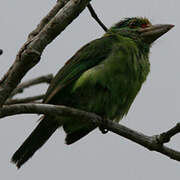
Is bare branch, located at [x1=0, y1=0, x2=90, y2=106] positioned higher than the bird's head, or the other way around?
bare branch, located at [x1=0, y1=0, x2=90, y2=106]

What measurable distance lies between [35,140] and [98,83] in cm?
92

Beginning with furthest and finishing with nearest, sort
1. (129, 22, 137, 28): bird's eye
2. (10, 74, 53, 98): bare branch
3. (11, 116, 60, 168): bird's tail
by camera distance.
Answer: (10, 74, 53, 98): bare branch < (129, 22, 137, 28): bird's eye < (11, 116, 60, 168): bird's tail

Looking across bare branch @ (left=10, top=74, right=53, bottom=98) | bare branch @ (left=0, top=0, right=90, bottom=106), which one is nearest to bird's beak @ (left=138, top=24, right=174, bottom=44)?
bare branch @ (left=10, top=74, right=53, bottom=98)

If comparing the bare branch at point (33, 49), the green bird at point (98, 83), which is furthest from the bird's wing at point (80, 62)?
the bare branch at point (33, 49)

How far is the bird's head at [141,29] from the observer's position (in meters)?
4.36

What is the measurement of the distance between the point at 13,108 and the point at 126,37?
208 cm

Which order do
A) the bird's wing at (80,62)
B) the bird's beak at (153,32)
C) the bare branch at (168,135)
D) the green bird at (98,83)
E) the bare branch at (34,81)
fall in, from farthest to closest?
the bare branch at (34,81)
the bird's beak at (153,32)
the bird's wing at (80,62)
the green bird at (98,83)
the bare branch at (168,135)

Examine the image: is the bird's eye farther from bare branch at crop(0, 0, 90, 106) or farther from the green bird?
bare branch at crop(0, 0, 90, 106)

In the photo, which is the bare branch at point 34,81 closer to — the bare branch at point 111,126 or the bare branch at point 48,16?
the bare branch at point 111,126

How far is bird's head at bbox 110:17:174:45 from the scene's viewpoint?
4.36 meters

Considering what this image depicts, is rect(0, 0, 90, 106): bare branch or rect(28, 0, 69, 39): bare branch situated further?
rect(28, 0, 69, 39): bare branch

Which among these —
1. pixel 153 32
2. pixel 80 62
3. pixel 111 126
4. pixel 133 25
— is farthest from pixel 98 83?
pixel 133 25

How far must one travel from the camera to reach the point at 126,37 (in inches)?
174

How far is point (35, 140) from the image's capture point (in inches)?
161
